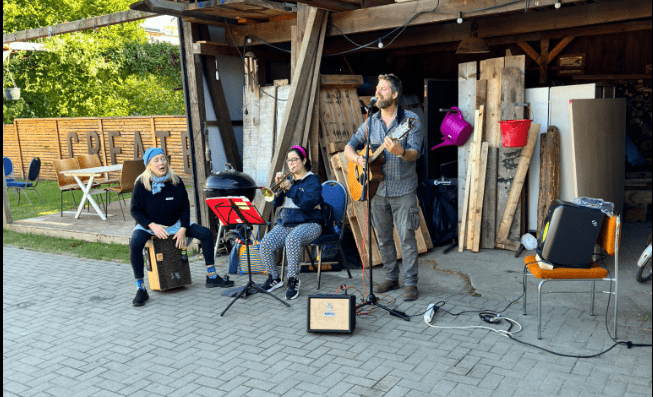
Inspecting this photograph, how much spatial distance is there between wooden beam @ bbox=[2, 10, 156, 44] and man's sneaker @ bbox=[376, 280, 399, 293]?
14.4 ft

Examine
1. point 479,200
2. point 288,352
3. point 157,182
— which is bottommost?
point 288,352

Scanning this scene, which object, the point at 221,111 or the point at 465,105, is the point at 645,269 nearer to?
the point at 465,105

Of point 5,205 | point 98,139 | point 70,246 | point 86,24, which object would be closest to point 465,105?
point 70,246

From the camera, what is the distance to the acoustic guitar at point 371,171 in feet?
14.7

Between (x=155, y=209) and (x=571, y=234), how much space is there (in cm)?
361

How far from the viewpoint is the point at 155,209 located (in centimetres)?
536

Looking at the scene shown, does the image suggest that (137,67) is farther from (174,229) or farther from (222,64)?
(174,229)

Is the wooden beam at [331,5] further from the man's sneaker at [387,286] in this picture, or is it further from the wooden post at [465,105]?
the man's sneaker at [387,286]

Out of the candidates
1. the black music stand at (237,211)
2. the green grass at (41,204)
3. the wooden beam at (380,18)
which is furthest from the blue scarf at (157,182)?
the green grass at (41,204)

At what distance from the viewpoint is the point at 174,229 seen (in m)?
5.48

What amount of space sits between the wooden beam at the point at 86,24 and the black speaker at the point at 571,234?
17.6ft

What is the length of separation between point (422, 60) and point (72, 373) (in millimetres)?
9091

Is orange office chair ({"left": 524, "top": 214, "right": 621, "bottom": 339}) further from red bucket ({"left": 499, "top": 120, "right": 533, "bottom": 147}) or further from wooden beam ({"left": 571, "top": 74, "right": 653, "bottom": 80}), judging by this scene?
wooden beam ({"left": 571, "top": 74, "right": 653, "bottom": 80})

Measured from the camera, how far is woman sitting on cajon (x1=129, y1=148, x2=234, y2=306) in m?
5.29
